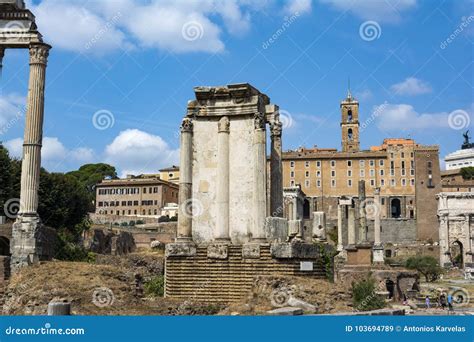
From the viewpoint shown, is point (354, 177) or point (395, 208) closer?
point (354, 177)

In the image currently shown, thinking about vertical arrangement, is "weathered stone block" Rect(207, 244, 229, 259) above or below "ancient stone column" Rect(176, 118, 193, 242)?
below

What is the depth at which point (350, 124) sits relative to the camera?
11700 centimetres

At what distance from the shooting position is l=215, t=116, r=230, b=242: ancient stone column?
15.0 meters

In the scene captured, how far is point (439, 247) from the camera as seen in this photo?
281 ft

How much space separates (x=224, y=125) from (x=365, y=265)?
20.7 meters

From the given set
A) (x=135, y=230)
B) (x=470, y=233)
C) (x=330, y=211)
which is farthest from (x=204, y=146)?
(x=330, y=211)

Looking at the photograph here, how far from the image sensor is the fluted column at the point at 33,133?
20.1 metres

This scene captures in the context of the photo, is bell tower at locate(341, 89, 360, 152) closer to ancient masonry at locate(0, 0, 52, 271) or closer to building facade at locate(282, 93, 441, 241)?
building facade at locate(282, 93, 441, 241)

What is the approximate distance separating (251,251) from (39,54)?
457 inches

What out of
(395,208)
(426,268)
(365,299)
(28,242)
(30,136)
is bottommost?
A: (426,268)

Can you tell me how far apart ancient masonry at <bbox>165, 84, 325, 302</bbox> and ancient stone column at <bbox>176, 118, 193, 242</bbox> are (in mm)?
26

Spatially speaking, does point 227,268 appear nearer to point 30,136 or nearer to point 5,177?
point 30,136

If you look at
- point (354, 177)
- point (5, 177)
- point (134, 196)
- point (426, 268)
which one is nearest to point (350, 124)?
point (354, 177)

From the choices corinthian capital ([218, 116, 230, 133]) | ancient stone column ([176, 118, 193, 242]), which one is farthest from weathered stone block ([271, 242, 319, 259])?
corinthian capital ([218, 116, 230, 133])
